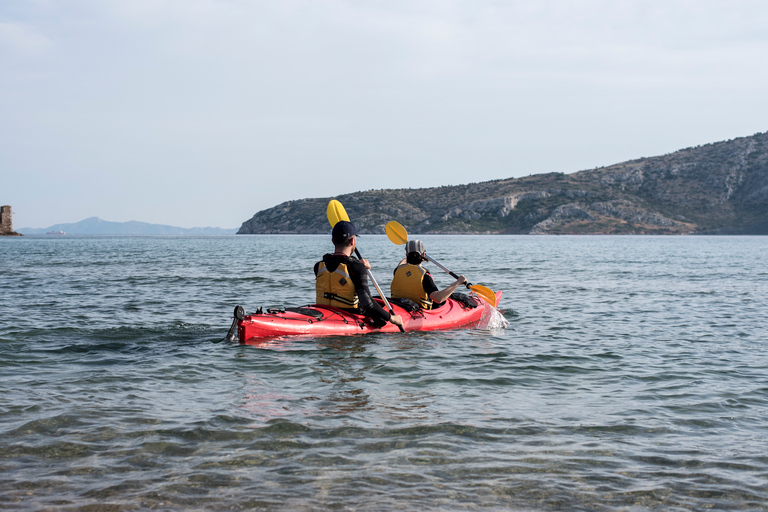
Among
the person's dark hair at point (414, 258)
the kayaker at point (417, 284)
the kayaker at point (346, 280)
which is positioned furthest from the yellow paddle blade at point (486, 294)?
the kayaker at point (346, 280)

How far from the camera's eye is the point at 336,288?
35.0 feet

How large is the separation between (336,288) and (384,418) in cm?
471

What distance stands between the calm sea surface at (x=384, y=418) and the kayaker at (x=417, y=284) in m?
0.95

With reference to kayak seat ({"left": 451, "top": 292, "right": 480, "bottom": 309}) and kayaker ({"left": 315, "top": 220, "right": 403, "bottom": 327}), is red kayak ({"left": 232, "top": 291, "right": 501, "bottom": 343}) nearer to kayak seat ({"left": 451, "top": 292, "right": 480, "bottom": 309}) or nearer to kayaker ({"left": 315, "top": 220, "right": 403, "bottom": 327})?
kayak seat ({"left": 451, "top": 292, "right": 480, "bottom": 309})

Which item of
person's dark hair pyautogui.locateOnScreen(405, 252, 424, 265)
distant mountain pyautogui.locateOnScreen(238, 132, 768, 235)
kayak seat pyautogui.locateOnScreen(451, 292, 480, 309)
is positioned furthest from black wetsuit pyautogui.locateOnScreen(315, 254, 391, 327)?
distant mountain pyautogui.locateOnScreen(238, 132, 768, 235)

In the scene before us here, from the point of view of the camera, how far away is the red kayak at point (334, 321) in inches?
387

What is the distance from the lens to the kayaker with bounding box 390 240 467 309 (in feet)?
39.2

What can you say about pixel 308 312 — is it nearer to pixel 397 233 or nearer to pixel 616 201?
pixel 397 233

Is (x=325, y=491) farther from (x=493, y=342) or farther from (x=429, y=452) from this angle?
(x=493, y=342)

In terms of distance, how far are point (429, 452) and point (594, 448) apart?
4.97 feet

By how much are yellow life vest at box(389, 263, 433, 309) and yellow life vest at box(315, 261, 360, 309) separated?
4.85 ft

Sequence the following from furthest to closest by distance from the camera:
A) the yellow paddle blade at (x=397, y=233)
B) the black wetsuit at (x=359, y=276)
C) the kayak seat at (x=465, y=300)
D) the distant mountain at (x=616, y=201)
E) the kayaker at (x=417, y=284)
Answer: the distant mountain at (x=616, y=201)
the yellow paddle blade at (x=397, y=233)
the kayak seat at (x=465, y=300)
the kayaker at (x=417, y=284)
the black wetsuit at (x=359, y=276)

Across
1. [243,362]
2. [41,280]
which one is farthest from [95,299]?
[243,362]

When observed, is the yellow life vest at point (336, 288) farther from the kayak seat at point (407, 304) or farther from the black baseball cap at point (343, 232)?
the kayak seat at point (407, 304)
